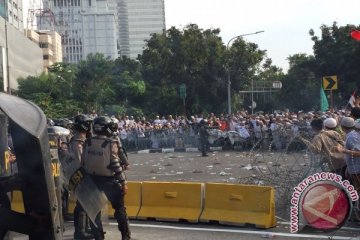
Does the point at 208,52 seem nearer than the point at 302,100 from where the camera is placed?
Yes

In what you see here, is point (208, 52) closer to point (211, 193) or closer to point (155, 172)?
point (155, 172)

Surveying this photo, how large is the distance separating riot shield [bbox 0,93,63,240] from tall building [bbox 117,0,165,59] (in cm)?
18735

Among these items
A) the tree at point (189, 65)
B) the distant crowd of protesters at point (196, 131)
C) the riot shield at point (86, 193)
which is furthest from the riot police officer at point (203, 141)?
the tree at point (189, 65)

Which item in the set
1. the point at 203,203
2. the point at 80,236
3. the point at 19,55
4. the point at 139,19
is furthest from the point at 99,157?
the point at 139,19

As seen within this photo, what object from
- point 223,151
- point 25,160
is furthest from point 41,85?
point 25,160

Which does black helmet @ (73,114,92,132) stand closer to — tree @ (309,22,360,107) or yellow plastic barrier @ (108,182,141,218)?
yellow plastic barrier @ (108,182,141,218)

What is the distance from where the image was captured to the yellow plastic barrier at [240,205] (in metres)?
8.63

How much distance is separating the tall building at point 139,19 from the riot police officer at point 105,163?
18257 centimetres

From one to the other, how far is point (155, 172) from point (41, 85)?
46.2 metres

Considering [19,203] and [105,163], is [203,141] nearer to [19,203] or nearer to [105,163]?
[105,163]

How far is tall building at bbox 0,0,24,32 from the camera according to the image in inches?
3864

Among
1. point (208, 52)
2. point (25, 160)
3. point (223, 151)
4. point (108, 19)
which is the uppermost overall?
point (108, 19)

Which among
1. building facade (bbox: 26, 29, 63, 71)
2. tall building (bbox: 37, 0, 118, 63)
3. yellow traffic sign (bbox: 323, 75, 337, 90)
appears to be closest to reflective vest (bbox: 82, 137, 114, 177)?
yellow traffic sign (bbox: 323, 75, 337, 90)

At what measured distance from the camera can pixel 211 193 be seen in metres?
9.21
